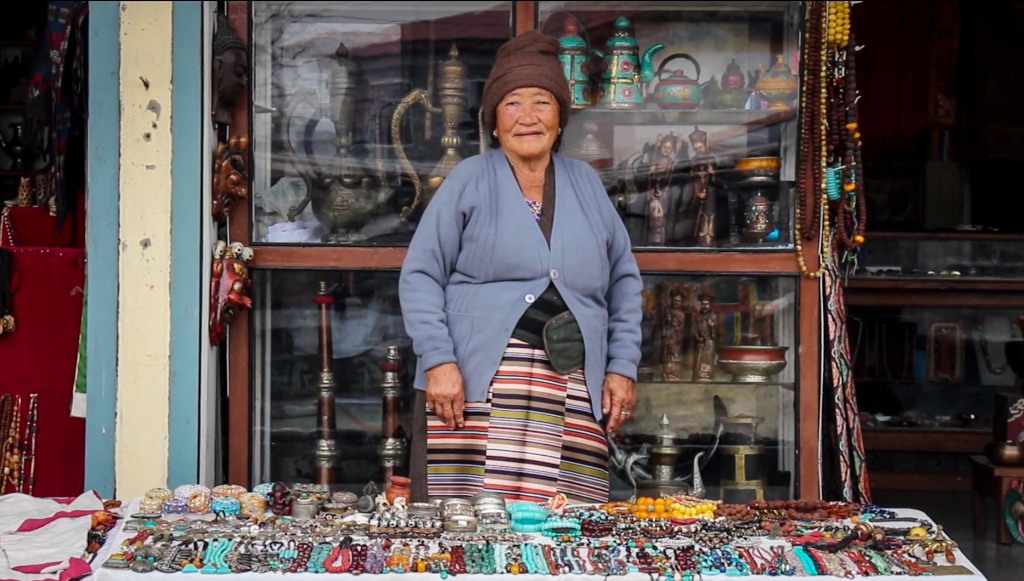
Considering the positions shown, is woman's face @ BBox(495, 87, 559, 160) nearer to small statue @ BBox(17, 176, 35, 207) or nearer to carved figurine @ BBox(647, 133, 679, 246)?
carved figurine @ BBox(647, 133, 679, 246)

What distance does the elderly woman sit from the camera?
4156 mm

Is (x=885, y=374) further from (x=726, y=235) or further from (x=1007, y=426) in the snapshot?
(x=726, y=235)

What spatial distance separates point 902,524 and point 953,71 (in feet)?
16.3

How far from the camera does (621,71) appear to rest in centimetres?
507

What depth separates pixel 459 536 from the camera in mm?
3645

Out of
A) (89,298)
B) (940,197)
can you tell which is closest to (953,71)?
(940,197)

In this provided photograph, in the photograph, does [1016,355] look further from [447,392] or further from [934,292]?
[447,392]

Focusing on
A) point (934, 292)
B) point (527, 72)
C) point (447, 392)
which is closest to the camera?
point (447, 392)

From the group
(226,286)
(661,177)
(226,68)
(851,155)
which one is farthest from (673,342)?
(226,68)

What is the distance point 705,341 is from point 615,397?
101 cm

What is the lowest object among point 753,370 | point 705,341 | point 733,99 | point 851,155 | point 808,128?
point 753,370

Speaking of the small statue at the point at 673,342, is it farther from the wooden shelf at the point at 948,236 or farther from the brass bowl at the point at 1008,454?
the wooden shelf at the point at 948,236

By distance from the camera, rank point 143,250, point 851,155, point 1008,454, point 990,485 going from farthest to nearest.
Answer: point 990,485, point 1008,454, point 851,155, point 143,250

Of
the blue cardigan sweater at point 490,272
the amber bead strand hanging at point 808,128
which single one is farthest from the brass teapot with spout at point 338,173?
the amber bead strand hanging at point 808,128
